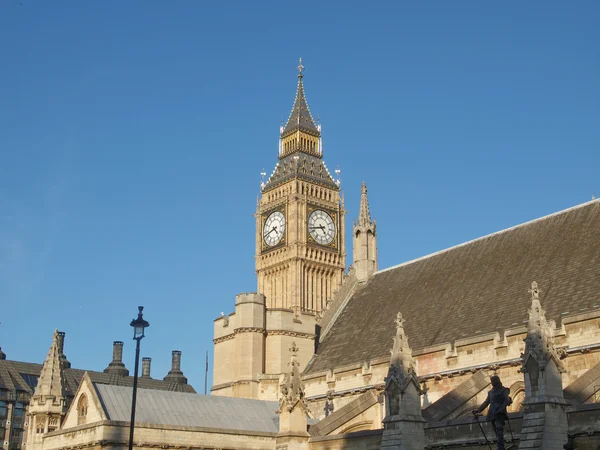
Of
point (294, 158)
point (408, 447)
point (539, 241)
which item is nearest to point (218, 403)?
point (408, 447)

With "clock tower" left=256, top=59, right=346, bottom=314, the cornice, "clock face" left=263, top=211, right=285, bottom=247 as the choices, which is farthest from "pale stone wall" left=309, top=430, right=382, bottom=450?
"clock face" left=263, top=211, right=285, bottom=247

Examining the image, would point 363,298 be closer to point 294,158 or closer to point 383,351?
point 383,351

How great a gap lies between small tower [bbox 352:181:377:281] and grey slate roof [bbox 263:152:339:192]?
35.8m

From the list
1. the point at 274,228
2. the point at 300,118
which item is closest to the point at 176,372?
the point at 274,228

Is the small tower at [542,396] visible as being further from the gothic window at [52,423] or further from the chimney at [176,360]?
the chimney at [176,360]

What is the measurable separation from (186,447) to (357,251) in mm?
20730

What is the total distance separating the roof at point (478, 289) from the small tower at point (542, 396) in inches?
291

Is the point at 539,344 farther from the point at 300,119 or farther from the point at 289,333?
the point at 300,119

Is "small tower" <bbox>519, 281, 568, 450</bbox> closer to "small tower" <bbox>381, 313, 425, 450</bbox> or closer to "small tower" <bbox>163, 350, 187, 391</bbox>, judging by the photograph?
"small tower" <bbox>381, 313, 425, 450</bbox>

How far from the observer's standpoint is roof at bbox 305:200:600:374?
1335 inches

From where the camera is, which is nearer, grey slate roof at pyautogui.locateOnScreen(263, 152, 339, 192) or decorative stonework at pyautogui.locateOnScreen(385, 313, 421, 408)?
decorative stonework at pyautogui.locateOnScreen(385, 313, 421, 408)

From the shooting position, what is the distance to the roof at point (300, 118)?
92.8m

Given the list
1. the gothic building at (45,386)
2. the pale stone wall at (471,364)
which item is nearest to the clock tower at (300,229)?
the gothic building at (45,386)

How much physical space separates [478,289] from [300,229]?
158 ft
